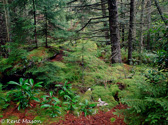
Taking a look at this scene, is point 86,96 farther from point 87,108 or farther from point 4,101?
point 4,101

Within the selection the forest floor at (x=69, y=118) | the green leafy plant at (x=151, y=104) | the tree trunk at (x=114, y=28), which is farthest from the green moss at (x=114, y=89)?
the tree trunk at (x=114, y=28)

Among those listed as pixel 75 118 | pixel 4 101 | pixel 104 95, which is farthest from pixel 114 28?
pixel 4 101

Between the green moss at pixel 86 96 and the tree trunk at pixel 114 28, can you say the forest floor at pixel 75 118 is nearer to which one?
the green moss at pixel 86 96

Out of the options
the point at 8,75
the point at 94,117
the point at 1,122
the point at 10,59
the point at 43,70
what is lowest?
the point at 94,117

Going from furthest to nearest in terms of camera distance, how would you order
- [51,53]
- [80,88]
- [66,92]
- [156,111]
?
[51,53], [80,88], [66,92], [156,111]

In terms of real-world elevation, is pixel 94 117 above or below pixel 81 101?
below

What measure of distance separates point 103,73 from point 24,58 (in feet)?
13.3

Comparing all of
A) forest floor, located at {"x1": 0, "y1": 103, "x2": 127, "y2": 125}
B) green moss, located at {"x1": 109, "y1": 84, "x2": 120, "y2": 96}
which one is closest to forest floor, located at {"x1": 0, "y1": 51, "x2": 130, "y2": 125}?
forest floor, located at {"x1": 0, "y1": 103, "x2": 127, "y2": 125}

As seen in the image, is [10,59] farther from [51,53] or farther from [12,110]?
[12,110]

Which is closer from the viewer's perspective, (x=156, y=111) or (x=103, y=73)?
(x=156, y=111)

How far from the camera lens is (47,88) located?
14.5 feet

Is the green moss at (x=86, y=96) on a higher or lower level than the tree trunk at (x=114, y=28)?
lower

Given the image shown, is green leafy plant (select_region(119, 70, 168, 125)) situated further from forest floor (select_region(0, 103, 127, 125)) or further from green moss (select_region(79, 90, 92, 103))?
green moss (select_region(79, 90, 92, 103))

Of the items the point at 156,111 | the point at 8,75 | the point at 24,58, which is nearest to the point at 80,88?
the point at 156,111
